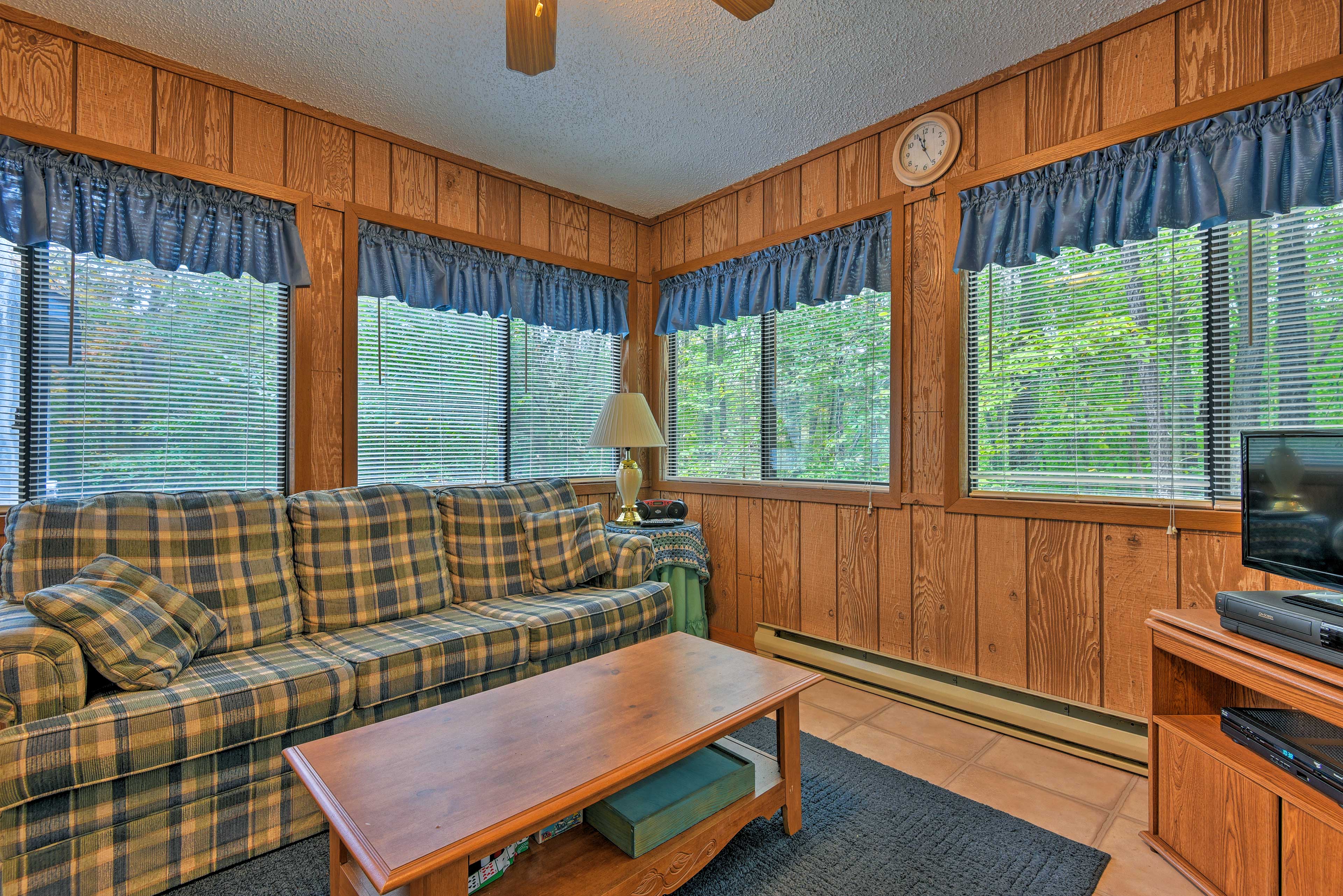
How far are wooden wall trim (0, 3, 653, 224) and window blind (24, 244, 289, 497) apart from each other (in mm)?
780

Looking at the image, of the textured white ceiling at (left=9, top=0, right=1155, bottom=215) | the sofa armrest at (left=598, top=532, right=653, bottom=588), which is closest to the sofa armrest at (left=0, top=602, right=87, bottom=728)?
the sofa armrest at (left=598, top=532, right=653, bottom=588)

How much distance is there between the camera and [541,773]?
4.28ft

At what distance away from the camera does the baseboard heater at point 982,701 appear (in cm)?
229

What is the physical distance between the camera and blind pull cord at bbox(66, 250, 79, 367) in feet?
7.70

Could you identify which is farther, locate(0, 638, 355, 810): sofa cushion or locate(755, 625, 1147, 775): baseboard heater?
locate(755, 625, 1147, 775): baseboard heater

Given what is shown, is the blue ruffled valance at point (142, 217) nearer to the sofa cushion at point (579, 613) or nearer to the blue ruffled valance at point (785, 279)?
the sofa cushion at point (579, 613)

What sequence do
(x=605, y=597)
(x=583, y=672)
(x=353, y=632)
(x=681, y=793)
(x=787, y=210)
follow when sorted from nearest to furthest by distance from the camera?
(x=681, y=793) < (x=583, y=672) < (x=353, y=632) < (x=605, y=597) < (x=787, y=210)

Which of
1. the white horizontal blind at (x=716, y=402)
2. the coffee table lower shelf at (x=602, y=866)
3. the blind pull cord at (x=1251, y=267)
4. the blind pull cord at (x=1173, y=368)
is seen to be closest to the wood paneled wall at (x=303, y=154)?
the white horizontal blind at (x=716, y=402)

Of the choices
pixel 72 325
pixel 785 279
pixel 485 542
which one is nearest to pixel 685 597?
pixel 485 542

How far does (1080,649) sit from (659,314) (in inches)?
114

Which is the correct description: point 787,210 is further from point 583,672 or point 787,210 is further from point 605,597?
point 583,672

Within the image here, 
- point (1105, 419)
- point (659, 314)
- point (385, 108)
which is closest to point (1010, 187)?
point (1105, 419)

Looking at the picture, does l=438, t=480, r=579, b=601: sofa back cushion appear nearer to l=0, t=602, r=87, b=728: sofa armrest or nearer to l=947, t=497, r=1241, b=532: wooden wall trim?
l=0, t=602, r=87, b=728: sofa armrest

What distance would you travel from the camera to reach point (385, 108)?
9.34 feet
